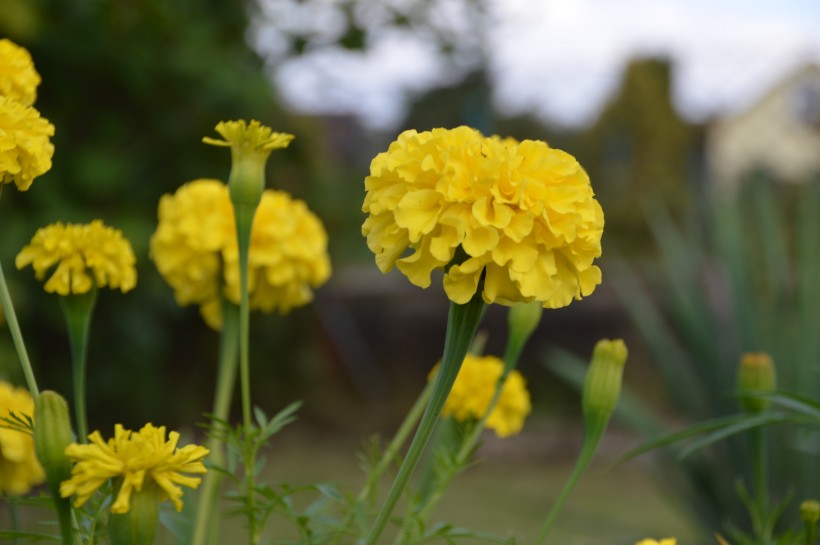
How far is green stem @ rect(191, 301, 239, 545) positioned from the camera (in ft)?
1.69

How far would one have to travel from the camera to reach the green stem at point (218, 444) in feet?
1.69

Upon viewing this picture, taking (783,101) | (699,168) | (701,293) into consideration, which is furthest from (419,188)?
(783,101)

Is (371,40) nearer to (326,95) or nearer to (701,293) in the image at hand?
(326,95)

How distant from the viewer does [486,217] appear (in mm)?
386

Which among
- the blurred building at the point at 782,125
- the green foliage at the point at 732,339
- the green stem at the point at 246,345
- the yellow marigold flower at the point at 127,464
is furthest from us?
the blurred building at the point at 782,125

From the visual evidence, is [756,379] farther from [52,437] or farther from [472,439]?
[52,437]

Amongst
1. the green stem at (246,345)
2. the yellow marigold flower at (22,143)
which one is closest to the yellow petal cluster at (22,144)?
the yellow marigold flower at (22,143)

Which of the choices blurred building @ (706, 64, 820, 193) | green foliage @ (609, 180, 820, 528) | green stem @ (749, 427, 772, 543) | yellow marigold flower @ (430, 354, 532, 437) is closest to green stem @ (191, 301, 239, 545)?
yellow marigold flower @ (430, 354, 532, 437)

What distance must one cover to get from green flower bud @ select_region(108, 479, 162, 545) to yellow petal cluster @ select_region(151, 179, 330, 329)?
0.27 m

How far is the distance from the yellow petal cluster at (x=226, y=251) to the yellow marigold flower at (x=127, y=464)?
27 centimetres

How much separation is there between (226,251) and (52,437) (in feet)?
0.99

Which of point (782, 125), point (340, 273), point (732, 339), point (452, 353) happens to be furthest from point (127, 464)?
point (782, 125)

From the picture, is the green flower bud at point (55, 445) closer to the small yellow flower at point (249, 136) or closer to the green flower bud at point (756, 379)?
the small yellow flower at point (249, 136)

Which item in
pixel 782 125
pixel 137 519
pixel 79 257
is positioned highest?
pixel 782 125
